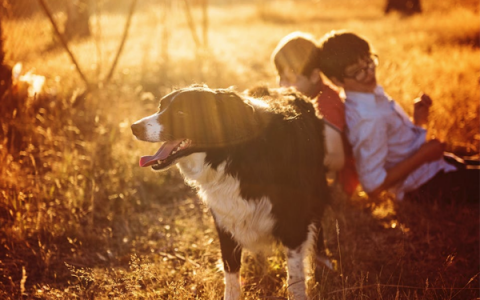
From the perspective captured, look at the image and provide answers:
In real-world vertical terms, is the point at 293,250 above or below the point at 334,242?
above

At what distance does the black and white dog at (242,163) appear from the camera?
2426mm

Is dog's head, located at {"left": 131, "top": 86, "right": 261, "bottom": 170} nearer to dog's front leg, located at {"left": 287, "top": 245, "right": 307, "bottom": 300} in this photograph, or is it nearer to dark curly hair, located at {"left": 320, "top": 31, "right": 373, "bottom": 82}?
dog's front leg, located at {"left": 287, "top": 245, "right": 307, "bottom": 300}

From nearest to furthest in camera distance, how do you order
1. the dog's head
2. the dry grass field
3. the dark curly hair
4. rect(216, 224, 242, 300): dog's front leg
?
1. the dog's head
2. rect(216, 224, 242, 300): dog's front leg
3. the dry grass field
4. the dark curly hair

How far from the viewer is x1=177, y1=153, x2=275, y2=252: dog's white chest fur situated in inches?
97.9

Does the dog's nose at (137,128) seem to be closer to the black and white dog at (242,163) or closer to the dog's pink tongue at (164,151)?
the black and white dog at (242,163)

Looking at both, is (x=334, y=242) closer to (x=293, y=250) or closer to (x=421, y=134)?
(x=293, y=250)

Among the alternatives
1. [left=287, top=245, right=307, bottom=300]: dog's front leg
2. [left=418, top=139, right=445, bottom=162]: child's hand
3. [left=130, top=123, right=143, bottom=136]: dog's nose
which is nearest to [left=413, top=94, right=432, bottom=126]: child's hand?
[left=418, top=139, right=445, bottom=162]: child's hand

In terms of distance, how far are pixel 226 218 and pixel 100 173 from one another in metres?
2.09

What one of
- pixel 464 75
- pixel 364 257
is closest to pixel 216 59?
pixel 464 75

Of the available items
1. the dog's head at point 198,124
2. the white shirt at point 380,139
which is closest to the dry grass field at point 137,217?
the white shirt at point 380,139

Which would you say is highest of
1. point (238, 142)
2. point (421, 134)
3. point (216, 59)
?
point (238, 142)

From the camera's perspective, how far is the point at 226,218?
8.59ft

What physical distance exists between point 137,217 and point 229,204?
1701mm

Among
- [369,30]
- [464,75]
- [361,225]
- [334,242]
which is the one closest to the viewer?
[334,242]
